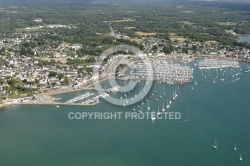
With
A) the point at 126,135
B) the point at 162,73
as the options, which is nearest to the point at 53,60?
the point at 162,73

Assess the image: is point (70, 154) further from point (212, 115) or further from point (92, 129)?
point (212, 115)

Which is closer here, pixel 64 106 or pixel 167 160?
pixel 167 160

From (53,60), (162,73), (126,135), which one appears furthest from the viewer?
(53,60)

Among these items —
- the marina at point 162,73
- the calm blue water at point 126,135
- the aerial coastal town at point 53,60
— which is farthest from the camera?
the marina at point 162,73

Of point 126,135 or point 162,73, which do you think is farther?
point 162,73

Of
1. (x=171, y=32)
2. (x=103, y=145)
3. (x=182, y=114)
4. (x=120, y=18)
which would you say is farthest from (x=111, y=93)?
(x=120, y=18)

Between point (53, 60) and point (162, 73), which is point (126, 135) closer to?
point (162, 73)

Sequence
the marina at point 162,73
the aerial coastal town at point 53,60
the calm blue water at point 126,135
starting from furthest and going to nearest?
the marina at point 162,73, the aerial coastal town at point 53,60, the calm blue water at point 126,135

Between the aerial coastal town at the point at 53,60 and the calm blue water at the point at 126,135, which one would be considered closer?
the calm blue water at the point at 126,135
